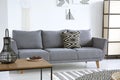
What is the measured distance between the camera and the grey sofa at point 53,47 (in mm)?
4945

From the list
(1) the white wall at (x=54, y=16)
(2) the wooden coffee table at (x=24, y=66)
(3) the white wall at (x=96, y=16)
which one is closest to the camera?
(2) the wooden coffee table at (x=24, y=66)

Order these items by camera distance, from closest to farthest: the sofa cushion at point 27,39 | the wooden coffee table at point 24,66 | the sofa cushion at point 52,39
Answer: the wooden coffee table at point 24,66 < the sofa cushion at point 27,39 < the sofa cushion at point 52,39

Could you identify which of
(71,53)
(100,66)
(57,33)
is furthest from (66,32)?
(100,66)

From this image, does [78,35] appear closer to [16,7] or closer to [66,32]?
[66,32]

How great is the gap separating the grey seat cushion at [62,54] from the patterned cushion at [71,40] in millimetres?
351

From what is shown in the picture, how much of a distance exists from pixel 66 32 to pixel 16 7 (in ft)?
4.42

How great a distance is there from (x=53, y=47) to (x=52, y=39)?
0.18m

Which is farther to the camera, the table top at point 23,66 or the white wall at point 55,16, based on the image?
the white wall at point 55,16

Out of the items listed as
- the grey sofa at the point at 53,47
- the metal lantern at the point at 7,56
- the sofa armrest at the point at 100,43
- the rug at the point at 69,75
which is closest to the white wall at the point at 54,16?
the grey sofa at the point at 53,47

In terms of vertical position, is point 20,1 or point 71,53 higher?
point 20,1

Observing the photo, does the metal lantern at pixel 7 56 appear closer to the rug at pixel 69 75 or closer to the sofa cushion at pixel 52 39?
the rug at pixel 69 75

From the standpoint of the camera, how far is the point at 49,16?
20.0 ft

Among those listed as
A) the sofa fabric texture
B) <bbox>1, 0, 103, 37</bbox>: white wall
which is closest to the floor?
the sofa fabric texture

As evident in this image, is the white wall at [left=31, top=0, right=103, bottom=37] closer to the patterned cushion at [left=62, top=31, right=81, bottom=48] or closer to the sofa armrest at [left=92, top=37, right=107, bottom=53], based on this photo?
the patterned cushion at [left=62, top=31, right=81, bottom=48]
